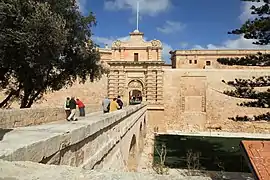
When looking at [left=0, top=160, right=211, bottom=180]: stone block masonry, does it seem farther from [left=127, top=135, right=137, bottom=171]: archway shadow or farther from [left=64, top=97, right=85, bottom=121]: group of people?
[left=127, top=135, right=137, bottom=171]: archway shadow

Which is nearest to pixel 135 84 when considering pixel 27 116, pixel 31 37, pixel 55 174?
pixel 31 37

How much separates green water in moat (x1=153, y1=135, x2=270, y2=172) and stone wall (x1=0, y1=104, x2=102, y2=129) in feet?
20.3

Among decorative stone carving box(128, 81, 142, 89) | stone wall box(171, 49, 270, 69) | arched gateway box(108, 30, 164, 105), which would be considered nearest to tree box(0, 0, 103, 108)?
arched gateway box(108, 30, 164, 105)

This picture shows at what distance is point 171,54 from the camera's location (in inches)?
1427

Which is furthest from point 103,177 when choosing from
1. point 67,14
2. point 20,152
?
point 67,14

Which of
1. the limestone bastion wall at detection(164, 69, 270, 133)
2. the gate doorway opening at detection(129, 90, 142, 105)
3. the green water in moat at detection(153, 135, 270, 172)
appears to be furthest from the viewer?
the gate doorway opening at detection(129, 90, 142, 105)

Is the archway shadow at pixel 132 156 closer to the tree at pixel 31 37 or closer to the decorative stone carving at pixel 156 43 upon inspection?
the tree at pixel 31 37

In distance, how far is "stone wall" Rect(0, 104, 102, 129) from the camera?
4.97 meters

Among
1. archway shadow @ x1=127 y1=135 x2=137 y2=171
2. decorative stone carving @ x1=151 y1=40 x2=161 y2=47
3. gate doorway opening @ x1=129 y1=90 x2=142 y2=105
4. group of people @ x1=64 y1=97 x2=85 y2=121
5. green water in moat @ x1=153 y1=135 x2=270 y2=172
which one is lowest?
green water in moat @ x1=153 y1=135 x2=270 y2=172

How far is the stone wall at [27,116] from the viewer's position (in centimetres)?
497

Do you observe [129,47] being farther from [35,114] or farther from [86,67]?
[35,114]

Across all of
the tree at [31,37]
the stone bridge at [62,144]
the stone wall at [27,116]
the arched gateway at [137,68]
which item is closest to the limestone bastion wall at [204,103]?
the arched gateway at [137,68]

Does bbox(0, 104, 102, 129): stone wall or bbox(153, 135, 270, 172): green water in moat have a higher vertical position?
bbox(0, 104, 102, 129): stone wall

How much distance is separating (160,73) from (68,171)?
72.4 feet
